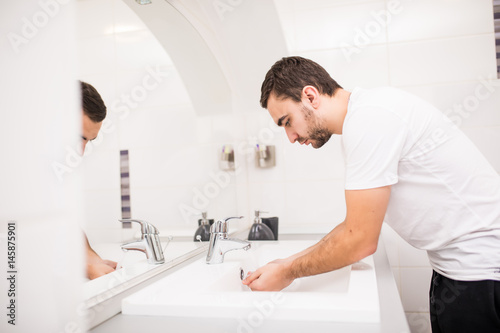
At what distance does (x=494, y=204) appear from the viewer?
1.05 meters

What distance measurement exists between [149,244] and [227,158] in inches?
32.2

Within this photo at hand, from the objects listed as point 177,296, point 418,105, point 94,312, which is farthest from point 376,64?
point 94,312

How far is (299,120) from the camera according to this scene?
4.06 ft

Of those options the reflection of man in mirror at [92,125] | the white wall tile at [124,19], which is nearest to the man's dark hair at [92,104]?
the reflection of man in mirror at [92,125]

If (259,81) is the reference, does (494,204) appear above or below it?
below

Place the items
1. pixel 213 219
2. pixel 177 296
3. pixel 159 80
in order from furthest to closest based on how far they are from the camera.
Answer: pixel 213 219 → pixel 159 80 → pixel 177 296

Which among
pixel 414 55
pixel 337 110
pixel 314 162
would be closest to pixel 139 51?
pixel 337 110

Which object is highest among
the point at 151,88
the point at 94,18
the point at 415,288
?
the point at 94,18

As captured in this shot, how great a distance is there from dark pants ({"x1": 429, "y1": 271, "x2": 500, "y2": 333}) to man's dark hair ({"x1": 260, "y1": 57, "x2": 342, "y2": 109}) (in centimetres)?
63

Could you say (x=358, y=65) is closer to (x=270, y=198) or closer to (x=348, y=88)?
(x=348, y=88)

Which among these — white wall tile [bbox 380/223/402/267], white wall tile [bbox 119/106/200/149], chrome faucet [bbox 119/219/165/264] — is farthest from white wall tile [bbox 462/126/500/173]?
chrome faucet [bbox 119/219/165/264]

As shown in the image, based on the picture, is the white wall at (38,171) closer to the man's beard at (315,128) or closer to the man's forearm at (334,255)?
the man's forearm at (334,255)

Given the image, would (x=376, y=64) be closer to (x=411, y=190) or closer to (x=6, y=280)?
(x=411, y=190)

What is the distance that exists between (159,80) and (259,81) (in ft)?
2.72
